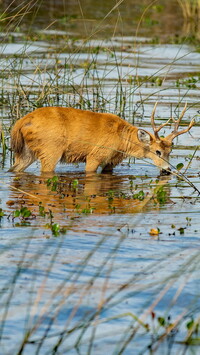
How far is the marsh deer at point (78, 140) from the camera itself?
1055 centimetres

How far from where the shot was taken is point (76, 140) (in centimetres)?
1087

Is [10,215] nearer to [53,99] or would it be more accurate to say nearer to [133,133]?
[133,133]

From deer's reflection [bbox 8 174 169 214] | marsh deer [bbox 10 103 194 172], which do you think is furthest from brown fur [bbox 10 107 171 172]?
deer's reflection [bbox 8 174 169 214]

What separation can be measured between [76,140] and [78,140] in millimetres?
27

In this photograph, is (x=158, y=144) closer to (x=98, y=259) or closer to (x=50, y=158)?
(x=50, y=158)

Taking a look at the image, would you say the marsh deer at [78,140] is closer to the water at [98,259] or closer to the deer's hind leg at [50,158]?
the deer's hind leg at [50,158]

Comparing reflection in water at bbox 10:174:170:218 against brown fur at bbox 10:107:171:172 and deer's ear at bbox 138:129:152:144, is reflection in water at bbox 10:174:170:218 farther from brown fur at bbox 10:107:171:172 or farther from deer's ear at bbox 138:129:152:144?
deer's ear at bbox 138:129:152:144

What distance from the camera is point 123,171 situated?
11609mm

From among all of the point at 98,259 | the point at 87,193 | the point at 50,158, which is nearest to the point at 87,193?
the point at 87,193

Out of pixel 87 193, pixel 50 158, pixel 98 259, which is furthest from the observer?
pixel 50 158

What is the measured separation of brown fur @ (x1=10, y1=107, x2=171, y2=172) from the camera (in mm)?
10547

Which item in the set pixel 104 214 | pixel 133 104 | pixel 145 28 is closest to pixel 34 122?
pixel 104 214

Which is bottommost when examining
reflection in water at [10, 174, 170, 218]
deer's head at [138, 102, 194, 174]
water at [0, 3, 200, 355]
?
water at [0, 3, 200, 355]

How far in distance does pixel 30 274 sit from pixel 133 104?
8850mm
